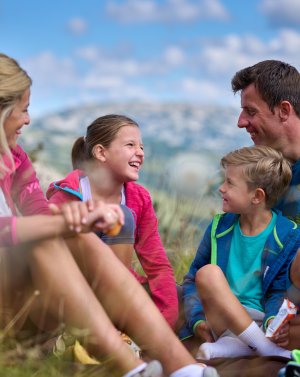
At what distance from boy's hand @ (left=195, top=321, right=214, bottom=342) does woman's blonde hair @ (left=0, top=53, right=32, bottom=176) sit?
1.01 meters

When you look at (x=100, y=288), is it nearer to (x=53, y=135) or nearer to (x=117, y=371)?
(x=117, y=371)

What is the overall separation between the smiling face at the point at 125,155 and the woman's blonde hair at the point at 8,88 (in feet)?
2.82

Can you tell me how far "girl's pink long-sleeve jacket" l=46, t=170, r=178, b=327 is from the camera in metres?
3.03

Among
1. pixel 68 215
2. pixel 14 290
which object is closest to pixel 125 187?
pixel 14 290

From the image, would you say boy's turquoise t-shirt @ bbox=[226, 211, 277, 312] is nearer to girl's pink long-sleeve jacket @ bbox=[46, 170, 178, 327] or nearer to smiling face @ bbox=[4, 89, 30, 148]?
girl's pink long-sleeve jacket @ bbox=[46, 170, 178, 327]

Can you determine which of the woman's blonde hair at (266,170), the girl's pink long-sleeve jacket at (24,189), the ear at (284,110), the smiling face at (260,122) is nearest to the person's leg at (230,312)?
the woman's blonde hair at (266,170)

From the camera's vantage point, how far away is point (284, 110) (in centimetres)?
341

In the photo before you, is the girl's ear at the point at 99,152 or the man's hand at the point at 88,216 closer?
the man's hand at the point at 88,216

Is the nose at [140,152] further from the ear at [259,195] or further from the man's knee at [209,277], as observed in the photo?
the man's knee at [209,277]

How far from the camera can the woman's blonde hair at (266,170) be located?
2973mm

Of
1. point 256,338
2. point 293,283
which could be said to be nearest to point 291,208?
point 293,283

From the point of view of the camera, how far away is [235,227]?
299 cm

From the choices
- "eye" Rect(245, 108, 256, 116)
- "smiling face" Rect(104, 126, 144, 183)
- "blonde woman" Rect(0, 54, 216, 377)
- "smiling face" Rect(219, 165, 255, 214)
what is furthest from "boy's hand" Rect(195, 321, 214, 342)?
"eye" Rect(245, 108, 256, 116)

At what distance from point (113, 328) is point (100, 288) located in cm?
17
